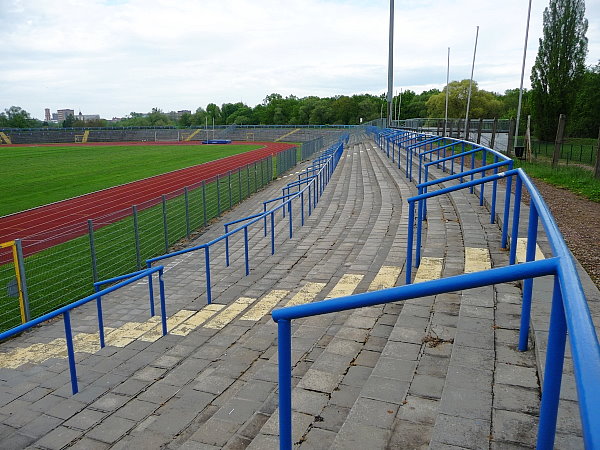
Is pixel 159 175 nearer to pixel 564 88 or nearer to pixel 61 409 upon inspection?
pixel 61 409

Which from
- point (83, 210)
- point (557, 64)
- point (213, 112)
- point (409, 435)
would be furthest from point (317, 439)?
point (213, 112)

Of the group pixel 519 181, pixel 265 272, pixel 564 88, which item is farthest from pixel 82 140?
pixel 519 181

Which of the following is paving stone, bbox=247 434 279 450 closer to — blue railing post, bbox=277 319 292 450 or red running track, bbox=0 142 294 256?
blue railing post, bbox=277 319 292 450

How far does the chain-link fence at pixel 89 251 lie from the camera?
31.1ft

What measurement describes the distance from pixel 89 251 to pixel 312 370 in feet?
34.2

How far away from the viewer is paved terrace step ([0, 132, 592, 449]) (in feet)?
10.1

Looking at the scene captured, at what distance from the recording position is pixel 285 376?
2432 mm

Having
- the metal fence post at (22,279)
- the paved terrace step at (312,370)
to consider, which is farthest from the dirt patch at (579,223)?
the metal fence post at (22,279)

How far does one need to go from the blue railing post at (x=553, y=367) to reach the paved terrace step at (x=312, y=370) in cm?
68

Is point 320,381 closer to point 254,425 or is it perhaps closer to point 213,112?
point 254,425

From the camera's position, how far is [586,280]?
14.9 feet

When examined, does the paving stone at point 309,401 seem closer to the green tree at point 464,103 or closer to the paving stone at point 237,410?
the paving stone at point 237,410

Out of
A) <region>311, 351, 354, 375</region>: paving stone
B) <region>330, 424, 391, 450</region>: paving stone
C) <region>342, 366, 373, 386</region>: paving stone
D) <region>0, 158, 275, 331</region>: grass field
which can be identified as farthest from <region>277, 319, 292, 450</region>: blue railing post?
<region>0, 158, 275, 331</region>: grass field

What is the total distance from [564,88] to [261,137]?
42.1 m
